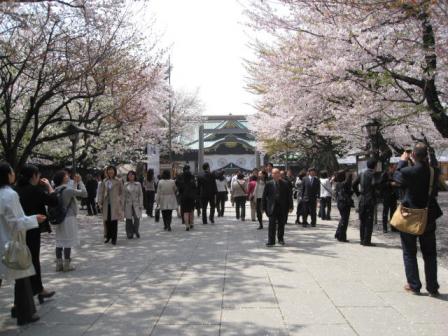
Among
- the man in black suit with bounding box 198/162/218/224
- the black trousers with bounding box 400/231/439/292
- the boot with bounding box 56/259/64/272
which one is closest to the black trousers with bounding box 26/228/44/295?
the boot with bounding box 56/259/64/272

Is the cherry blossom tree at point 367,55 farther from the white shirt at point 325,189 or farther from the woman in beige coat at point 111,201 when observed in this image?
the woman in beige coat at point 111,201

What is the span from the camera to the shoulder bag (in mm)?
4355

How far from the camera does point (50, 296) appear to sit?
574cm

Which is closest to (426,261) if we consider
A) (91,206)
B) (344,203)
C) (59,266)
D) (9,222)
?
(9,222)

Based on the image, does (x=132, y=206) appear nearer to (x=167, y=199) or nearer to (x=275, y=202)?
(x=167, y=199)

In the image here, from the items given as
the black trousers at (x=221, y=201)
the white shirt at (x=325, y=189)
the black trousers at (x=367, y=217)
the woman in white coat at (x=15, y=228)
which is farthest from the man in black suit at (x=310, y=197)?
the woman in white coat at (x=15, y=228)

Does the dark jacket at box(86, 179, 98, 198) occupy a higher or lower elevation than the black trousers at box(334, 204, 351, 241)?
higher

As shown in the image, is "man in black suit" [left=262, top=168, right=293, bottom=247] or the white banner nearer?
"man in black suit" [left=262, top=168, right=293, bottom=247]

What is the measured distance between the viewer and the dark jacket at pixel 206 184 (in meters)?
14.1

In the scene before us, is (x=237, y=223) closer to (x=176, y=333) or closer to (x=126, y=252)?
(x=126, y=252)

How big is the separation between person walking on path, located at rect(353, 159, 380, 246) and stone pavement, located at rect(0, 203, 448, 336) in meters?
0.35

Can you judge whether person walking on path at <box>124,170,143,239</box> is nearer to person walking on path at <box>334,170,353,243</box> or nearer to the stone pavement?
the stone pavement

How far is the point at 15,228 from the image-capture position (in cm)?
444

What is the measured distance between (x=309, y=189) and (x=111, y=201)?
5.85 metres
